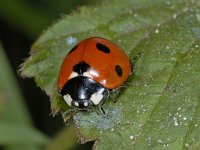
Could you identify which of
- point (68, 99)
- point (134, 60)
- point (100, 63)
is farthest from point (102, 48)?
point (68, 99)

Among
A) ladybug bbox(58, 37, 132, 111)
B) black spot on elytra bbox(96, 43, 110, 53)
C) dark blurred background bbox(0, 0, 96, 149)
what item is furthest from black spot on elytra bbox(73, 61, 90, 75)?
dark blurred background bbox(0, 0, 96, 149)

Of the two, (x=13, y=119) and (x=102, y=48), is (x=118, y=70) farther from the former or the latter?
(x=13, y=119)

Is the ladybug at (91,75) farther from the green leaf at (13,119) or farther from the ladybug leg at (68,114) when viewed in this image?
the green leaf at (13,119)

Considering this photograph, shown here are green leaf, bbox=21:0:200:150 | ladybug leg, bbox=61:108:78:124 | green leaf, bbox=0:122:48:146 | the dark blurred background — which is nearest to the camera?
green leaf, bbox=21:0:200:150

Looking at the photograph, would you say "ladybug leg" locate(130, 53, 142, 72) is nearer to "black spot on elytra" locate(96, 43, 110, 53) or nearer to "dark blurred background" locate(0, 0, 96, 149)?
"black spot on elytra" locate(96, 43, 110, 53)

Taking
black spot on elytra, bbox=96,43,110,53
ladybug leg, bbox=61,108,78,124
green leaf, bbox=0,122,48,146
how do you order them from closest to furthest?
ladybug leg, bbox=61,108,78,124, black spot on elytra, bbox=96,43,110,53, green leaf, bbox=0,122,48,146
